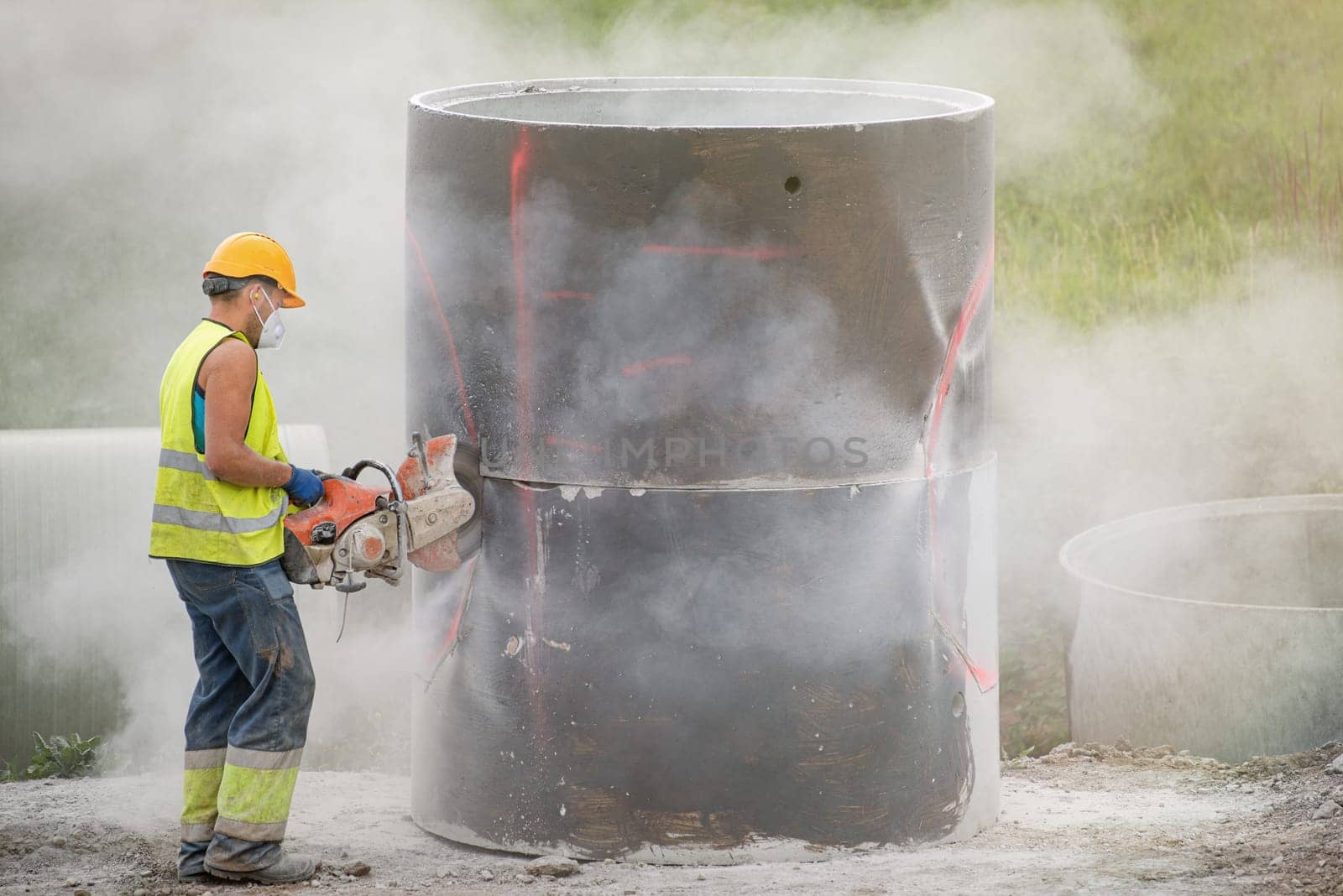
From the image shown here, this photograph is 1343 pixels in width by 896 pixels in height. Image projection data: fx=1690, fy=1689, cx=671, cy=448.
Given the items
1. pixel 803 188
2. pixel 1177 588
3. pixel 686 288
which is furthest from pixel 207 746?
pixel 1177 588

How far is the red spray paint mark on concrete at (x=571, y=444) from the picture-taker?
415 cm

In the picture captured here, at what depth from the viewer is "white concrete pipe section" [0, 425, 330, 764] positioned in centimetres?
596

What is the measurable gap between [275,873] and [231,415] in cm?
116

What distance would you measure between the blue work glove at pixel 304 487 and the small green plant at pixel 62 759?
2209mm

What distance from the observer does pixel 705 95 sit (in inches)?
204

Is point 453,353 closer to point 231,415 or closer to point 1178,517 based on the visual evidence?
point 231,415

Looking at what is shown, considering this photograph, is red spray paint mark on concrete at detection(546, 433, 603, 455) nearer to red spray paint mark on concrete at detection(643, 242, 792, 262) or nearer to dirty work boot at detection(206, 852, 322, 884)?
red spray paint mark on concrete at detection(643, 242, 792, 262)

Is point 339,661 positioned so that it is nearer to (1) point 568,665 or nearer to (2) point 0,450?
(2) point 0,450

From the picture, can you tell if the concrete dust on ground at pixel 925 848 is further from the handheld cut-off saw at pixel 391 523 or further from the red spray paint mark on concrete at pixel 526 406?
the handheld cut-off saw at pixel 391 523

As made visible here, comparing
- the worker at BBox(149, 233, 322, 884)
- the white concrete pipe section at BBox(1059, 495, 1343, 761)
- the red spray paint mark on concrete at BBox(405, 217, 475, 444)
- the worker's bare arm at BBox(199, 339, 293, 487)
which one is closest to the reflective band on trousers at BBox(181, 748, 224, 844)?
the worker at BBox(149, 233, 322, 884)

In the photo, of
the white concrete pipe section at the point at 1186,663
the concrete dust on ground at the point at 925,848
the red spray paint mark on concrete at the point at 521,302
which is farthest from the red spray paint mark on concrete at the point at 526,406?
the white concrete pipe section at the point at 1186,663

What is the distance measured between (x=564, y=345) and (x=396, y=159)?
14.4ft

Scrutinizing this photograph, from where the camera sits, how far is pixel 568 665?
423 cm

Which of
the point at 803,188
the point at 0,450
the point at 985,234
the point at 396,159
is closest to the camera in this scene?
the point at 803,188
